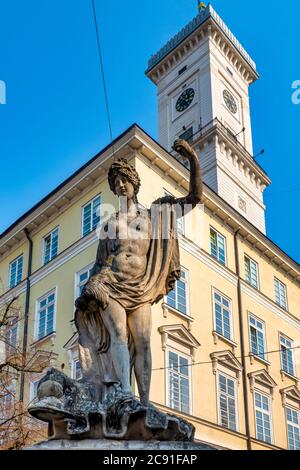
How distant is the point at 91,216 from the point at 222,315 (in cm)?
731

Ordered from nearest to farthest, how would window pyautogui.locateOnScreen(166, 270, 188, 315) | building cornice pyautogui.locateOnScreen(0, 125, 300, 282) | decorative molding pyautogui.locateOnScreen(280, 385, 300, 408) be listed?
window pyautogui.locateOnScreen(166, 270, 188, 315)
building cornice pyautogui.locateOnScreen(0, 125, 300, 282)
decorative molding pyautogui.locateOnScreen(280, 385, 300, 408)

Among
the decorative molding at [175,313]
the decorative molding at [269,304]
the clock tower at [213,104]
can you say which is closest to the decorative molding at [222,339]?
the decorative molding at [175,313]

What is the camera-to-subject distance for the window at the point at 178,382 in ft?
90.7

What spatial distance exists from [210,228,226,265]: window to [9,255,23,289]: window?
9433 millimetres

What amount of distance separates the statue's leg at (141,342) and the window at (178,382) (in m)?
20.8

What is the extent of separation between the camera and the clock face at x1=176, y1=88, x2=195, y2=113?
5256 centimetres

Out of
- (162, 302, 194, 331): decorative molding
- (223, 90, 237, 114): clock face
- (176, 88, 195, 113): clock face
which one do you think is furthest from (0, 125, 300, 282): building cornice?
(176, 88, 195, 113): clock face

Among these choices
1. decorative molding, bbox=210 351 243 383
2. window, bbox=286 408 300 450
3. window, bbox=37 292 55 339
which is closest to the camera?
decorative molding, bbox=210 351 243 383

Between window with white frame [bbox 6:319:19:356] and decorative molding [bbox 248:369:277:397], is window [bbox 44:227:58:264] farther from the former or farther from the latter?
decorative molding [bbox 248:369:277:397]

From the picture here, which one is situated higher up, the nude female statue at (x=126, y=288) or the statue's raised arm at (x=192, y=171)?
the statue's raised arm at (x=192, y=171)

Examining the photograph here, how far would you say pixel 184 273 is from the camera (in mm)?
31312

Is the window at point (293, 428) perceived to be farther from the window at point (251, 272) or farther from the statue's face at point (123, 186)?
the statue's face at point (123, 186)
